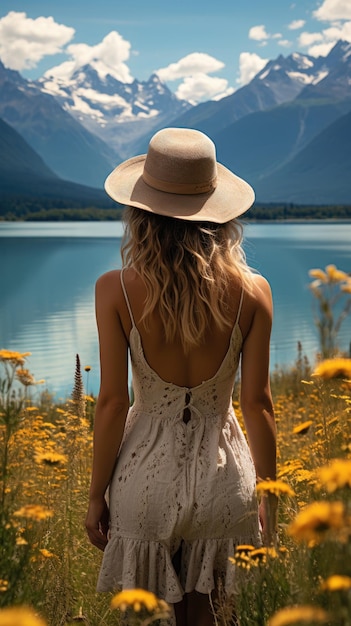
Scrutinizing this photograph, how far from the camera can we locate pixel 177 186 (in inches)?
100

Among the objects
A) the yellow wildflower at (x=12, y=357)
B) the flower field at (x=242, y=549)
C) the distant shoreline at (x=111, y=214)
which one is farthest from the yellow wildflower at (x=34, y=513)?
the distant shoreline at (x=111, y=214)

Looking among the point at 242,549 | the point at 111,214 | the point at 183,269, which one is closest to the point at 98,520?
the point at 242,549

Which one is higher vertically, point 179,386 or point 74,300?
point 74,300

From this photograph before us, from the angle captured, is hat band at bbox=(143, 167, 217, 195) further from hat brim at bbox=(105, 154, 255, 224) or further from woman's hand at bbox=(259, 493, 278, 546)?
woman's hand at bbox=(259, 493, 278, 546)

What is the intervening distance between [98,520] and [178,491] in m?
0.33

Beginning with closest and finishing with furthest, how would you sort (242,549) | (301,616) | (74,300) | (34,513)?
(301,616)
(34,513)
(242,549)
(74,300)

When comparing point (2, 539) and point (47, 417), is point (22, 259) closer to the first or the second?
point (47, 417)

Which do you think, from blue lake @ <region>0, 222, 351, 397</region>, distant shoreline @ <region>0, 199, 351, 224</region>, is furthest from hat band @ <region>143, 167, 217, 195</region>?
distant shoreline @ <region>0, 199, 351, 224</region>

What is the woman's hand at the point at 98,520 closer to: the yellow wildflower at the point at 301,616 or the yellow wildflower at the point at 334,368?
the yellow wildflower at the point at 334,368

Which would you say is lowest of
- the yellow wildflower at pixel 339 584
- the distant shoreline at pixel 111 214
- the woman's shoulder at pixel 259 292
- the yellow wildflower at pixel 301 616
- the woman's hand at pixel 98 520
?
the woman's hand at pixel 98 520

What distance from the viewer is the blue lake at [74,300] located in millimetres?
17047

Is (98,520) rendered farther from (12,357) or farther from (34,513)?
(34,513)

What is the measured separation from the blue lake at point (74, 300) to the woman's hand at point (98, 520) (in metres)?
0.75

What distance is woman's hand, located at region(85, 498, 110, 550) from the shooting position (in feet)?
8.53
